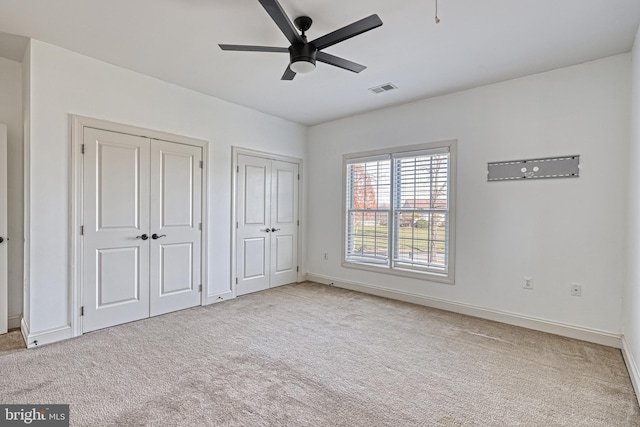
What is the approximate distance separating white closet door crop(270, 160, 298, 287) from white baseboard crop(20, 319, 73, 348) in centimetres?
267

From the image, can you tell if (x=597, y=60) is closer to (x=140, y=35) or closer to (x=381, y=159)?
(x=381, y=159)

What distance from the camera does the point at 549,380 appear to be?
2381 mm

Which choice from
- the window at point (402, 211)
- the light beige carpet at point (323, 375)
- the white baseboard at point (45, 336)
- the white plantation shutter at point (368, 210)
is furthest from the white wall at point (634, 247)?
the white baseboard at point (45, 336)

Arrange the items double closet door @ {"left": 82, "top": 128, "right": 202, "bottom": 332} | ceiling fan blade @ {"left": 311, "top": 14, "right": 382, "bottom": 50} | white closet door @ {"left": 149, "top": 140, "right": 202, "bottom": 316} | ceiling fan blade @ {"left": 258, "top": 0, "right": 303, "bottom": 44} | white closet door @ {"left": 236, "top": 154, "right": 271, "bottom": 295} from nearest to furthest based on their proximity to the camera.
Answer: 1. ceiling fan blade @ {"left": 258, "top": 0, "right": 303, "bottom": 44}
2. ceiling fan blade @ {"left": 311, "top": 14, "right": 382, "bottom": 50}
3. double closet door @ {"left": 82, "top": 128, "right": 202, "bottom": 332}
4. white closet door @ {"left": 149, "top": 140, "right": 202, "bottom": 316}
5. white closet door @ {"left": 236, "top": 154, "right": 271, "bottom": 295}

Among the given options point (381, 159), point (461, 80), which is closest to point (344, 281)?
point (381, 159)

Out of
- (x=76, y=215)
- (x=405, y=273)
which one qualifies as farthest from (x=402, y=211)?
(x=76, y=215)

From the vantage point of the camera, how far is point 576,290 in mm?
3182

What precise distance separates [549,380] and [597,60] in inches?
120

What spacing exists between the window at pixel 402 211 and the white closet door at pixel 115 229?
2.95 metres

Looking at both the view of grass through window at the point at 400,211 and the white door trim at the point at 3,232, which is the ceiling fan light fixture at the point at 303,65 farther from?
the white door trim at the point at 3,232

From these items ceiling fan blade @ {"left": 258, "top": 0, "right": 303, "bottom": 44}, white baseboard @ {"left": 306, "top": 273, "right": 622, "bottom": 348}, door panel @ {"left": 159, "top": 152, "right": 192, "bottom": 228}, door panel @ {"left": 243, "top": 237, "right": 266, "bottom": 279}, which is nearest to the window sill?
white baseboard @ {"left": 306, "top": 273, "right": 622, "bottom": 348}

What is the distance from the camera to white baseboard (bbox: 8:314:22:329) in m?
3.28

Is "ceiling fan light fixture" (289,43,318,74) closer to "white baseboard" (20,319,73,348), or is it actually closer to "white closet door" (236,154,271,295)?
"white closet door" (236,154,271,295)

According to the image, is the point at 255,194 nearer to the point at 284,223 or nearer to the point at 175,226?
the point at 284,223
